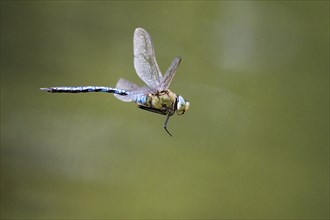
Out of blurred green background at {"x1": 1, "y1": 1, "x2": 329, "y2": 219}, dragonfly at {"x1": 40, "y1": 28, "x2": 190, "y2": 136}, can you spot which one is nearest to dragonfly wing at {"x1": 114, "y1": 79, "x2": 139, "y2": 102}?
dragonfly at {"x1": 40, "y1": 28, "x2": 190, "y2": 136}

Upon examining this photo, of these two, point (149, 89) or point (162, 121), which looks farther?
point (162, 121)

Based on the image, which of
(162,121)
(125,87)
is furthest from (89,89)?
(162,121)

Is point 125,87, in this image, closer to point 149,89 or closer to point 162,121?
point 149,89

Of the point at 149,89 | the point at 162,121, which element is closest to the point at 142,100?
the point at 149,89

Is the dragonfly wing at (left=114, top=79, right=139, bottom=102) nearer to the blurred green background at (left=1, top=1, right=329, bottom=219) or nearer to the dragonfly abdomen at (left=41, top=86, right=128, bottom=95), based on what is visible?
the dragonfly abdomen at (left=41, top=86, right=128, bottom=95)

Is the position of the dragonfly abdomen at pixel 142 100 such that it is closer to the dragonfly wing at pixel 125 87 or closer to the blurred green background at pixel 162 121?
the dragonfly wing at pixel 125 87

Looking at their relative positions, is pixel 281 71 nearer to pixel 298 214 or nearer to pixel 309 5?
pixel 309 5

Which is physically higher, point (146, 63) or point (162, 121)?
point (146, 63)
